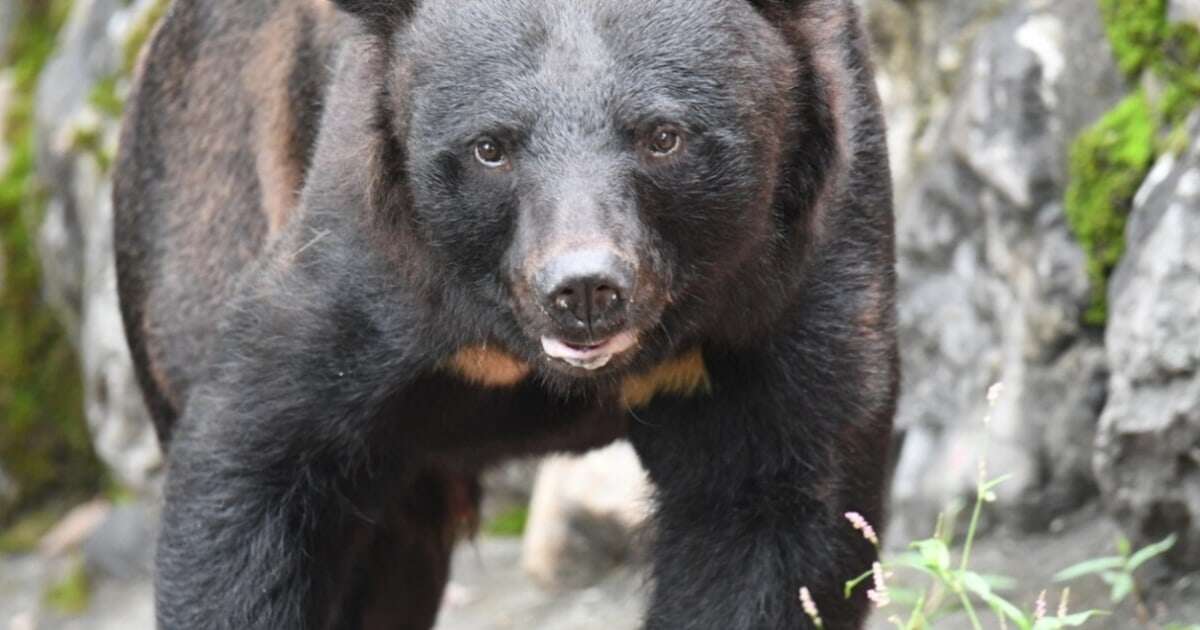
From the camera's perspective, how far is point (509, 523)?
34.5ft

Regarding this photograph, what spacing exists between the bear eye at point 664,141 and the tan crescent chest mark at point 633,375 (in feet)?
2.21

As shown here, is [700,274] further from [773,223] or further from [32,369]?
[32,369]

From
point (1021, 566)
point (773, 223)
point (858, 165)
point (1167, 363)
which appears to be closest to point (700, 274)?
point (773, 223)

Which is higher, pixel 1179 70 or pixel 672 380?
pixel 672 380

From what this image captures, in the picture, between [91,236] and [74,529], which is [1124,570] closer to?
[91,236]

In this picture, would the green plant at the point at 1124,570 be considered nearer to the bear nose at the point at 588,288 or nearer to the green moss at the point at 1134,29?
the bear nose at the point at 588,288

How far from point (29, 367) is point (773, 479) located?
785 centimetres

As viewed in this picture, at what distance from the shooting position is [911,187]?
28.3 ft

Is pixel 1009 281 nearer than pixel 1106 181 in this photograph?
No

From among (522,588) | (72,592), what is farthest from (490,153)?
(72,592)

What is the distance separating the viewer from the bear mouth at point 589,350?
4.71 metres

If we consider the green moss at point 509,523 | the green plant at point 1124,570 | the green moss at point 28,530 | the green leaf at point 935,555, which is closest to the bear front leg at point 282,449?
the green leaf at point 935,555

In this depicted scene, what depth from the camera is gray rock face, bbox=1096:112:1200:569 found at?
655cm

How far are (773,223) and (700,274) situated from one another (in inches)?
9.7
